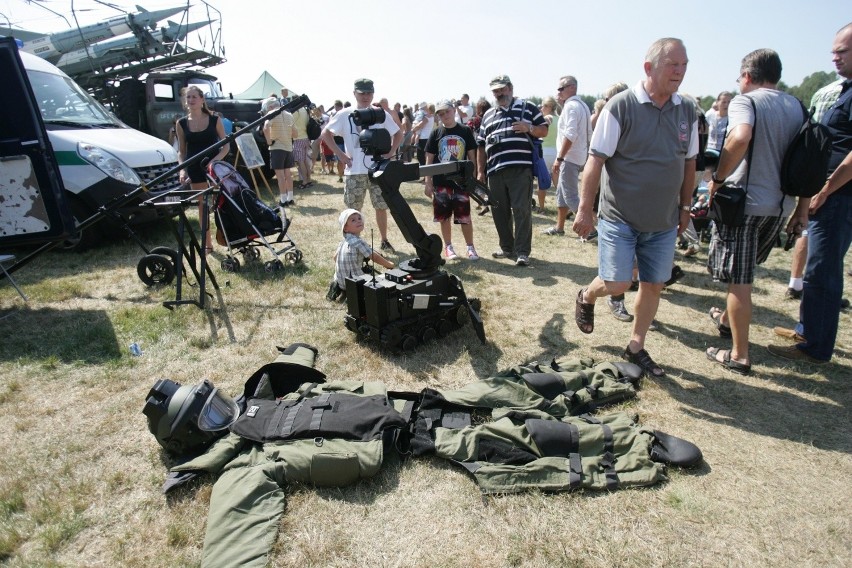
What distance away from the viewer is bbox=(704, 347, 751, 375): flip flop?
3.94 metres

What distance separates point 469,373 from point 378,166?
5.79 feet

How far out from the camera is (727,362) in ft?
13.2

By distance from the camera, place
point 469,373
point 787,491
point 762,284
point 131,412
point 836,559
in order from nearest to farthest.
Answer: point 836,559 → point 787,491 → point 131,412 → point 469,373 → point 762,284

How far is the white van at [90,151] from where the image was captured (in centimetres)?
652

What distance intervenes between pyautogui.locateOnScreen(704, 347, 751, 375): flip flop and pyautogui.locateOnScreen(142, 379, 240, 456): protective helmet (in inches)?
146

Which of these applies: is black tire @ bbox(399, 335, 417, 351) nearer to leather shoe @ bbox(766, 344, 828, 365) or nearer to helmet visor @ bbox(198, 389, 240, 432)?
helmet visor @ bbox(198, 389, 240, 432)

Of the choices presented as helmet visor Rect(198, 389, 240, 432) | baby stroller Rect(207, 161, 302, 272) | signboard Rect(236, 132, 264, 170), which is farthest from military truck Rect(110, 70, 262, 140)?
helmet visor Rect(198, 389, 240, 432)

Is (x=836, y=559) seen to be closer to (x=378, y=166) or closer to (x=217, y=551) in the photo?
(x=217, y=551)

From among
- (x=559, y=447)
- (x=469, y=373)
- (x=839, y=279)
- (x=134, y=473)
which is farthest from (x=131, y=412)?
(x=839, y=279)

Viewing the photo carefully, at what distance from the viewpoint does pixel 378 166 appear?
12.8 ft

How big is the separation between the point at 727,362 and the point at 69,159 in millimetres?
7742

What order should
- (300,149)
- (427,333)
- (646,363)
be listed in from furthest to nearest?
(300,149) → (427,333) → (646,363)

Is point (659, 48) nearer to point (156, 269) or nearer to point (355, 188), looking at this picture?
point (355, 188)

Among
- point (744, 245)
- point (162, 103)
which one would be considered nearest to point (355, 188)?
point (744, 245)
